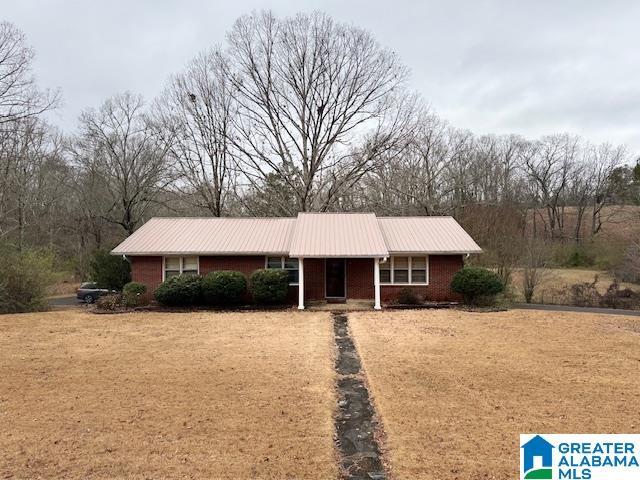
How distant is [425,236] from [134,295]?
1264 cm

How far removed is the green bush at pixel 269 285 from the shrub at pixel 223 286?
58 cm

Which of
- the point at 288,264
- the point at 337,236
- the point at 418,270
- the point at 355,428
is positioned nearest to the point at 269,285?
the point at 288,264

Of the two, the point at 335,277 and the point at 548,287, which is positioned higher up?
the point at 335,277

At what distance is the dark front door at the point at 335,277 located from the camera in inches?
802

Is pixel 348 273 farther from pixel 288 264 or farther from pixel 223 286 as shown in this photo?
pixel 223 286

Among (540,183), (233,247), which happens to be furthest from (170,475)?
(540,183)

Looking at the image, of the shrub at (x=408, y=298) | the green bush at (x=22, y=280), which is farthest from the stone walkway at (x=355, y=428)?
the green bush at (x=22, y=280)

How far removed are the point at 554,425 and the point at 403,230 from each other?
50.6 feet

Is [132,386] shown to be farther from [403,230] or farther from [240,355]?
[403,230]

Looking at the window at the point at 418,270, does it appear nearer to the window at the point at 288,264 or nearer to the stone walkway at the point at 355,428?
the window at the point at 288,264

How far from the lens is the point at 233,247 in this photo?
20.3 metres

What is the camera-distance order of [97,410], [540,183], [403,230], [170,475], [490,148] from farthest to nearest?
1. [540,183]
2. [490,148]
3. [403,230]
4. [97,410]
5. [170,475]

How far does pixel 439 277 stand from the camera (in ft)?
66.1

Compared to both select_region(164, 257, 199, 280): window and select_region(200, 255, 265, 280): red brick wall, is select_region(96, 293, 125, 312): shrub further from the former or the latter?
select_region(200, 255, 265, 280): red brick wall
